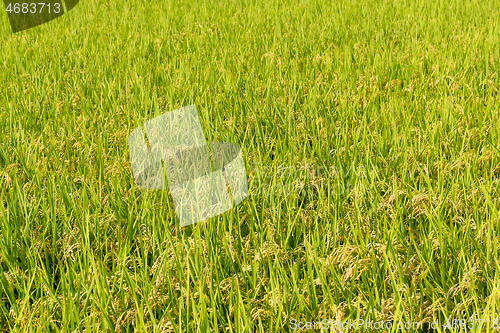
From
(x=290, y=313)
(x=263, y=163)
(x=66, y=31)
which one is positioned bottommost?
(x=290, y=313)

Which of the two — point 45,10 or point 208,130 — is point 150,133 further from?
point 45,10

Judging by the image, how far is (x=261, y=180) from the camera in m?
1.87

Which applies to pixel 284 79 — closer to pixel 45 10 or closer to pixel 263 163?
pixel 263 163

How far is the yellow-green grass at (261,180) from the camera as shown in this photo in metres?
1.29

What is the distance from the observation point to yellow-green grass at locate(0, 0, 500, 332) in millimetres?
1293

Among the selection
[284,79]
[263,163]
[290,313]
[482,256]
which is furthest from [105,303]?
[284,79]

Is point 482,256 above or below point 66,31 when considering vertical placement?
below

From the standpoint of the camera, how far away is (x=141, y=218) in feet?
5.19

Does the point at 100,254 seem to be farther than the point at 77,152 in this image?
No

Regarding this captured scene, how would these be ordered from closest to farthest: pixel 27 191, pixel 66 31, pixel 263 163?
1. pixel 27 191
2. pixel 263 163
3. pixel 66 31

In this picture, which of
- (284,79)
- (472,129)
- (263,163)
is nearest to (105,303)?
(263,163)

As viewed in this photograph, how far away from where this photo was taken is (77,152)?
7.27 feet

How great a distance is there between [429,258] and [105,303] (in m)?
0.95

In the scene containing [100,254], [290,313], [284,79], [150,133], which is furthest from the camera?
[284,79]
